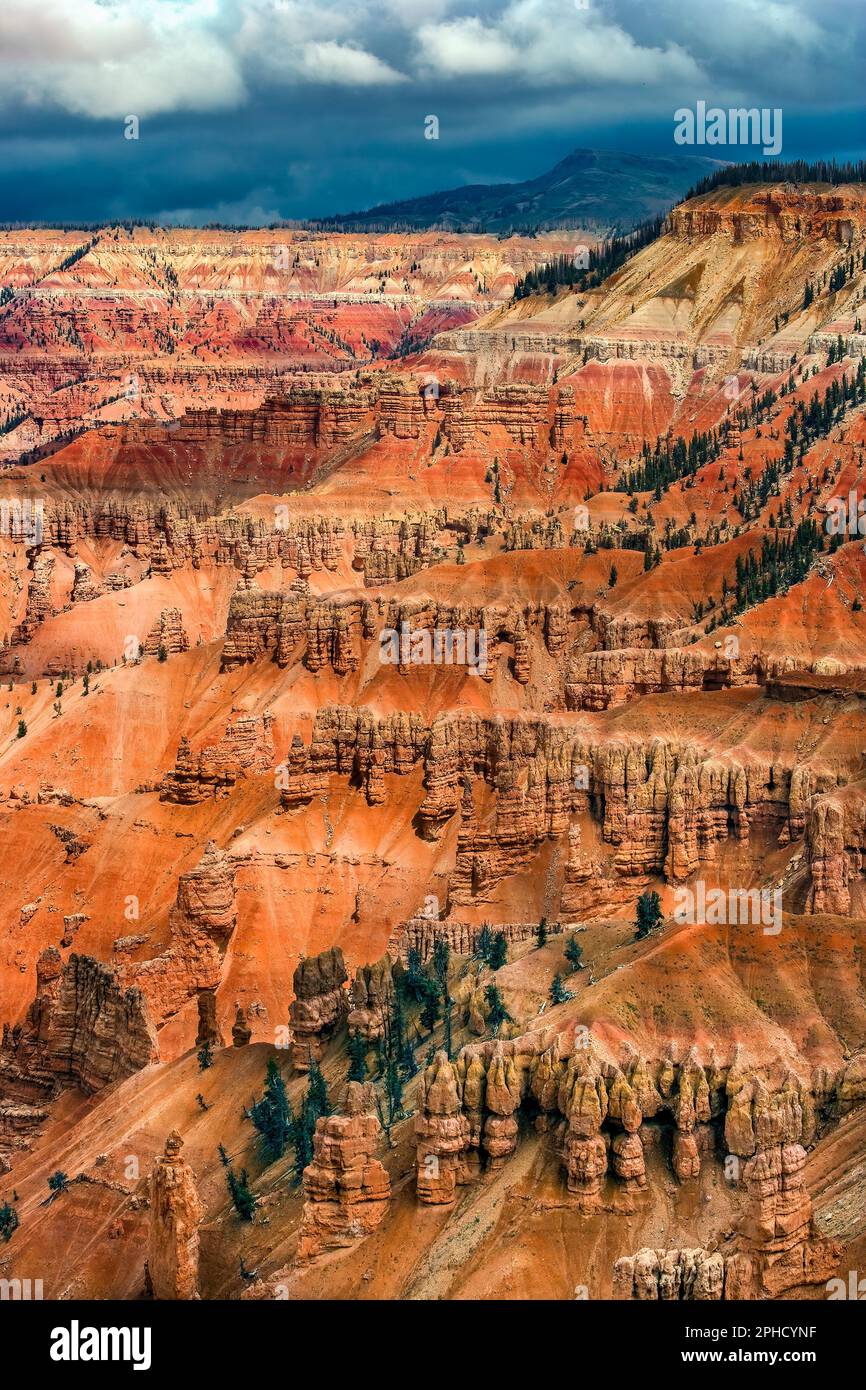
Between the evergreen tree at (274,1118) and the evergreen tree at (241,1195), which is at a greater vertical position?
the evergreen tree at (274,1118)

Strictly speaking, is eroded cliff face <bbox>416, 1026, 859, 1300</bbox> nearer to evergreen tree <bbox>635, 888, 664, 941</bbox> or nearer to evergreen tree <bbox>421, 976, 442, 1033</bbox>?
evergreen tree <bbox>421, 976, 442, 1033</bbox>

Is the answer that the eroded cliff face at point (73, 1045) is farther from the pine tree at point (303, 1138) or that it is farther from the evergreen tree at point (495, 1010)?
the evergreen tree at point (495, 1010)

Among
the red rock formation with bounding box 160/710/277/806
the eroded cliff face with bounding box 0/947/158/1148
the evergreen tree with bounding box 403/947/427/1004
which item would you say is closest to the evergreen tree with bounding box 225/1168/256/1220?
the evergreen tree with bounding box 403/947/427/1004

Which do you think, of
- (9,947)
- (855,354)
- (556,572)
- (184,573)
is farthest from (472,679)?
(855,354)

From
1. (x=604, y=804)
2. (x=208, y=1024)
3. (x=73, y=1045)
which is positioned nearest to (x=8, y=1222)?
(x=73, y=1045)

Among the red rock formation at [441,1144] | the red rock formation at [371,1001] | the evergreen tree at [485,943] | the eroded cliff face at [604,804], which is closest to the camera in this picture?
the red rock formation at [441,1144]

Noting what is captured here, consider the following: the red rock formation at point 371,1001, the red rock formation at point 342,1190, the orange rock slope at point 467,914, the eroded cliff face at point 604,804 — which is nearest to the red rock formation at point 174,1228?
Result: the orange rock slope at point 467,914

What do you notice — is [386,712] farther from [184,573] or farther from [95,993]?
[184,573]

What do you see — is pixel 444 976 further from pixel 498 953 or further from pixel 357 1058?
pixel 357 1058
